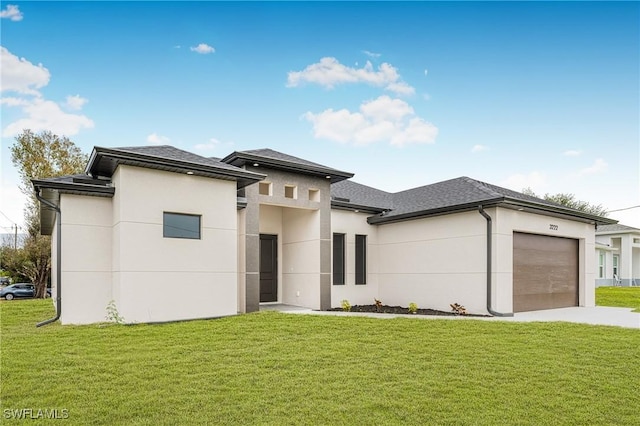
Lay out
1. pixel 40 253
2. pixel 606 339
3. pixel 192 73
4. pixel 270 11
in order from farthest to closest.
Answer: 1. pixel 40 253
2. pixel 192 73
3. pixel 270 11
4. pixel 606 339

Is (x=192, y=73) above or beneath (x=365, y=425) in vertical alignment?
above

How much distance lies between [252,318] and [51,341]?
4.05 m

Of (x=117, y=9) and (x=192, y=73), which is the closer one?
(x=117, y=9)

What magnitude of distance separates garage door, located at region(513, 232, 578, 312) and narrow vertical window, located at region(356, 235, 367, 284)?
4.96 meters

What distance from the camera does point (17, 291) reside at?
27359 millimetres

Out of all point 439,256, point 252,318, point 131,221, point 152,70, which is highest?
point 152,70

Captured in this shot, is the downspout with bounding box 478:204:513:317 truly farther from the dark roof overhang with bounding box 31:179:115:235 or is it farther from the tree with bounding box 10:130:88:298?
the tree with bounding box 10:130:88:298

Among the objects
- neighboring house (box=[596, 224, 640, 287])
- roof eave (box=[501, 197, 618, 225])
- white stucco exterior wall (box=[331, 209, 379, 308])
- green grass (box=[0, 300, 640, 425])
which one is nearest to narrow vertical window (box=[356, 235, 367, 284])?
white stucco exterior wall (box=[331, 209, 379, 308])

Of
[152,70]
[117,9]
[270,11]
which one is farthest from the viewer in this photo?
[152,70]

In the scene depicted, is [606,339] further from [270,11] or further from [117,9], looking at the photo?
[117,9]

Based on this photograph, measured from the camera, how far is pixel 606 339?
7684mm

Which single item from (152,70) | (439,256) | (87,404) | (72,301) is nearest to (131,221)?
(72,301)

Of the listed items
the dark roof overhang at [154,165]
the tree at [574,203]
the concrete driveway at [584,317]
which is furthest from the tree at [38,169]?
the tree at [574,203]

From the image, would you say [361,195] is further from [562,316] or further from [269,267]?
[562,316]
